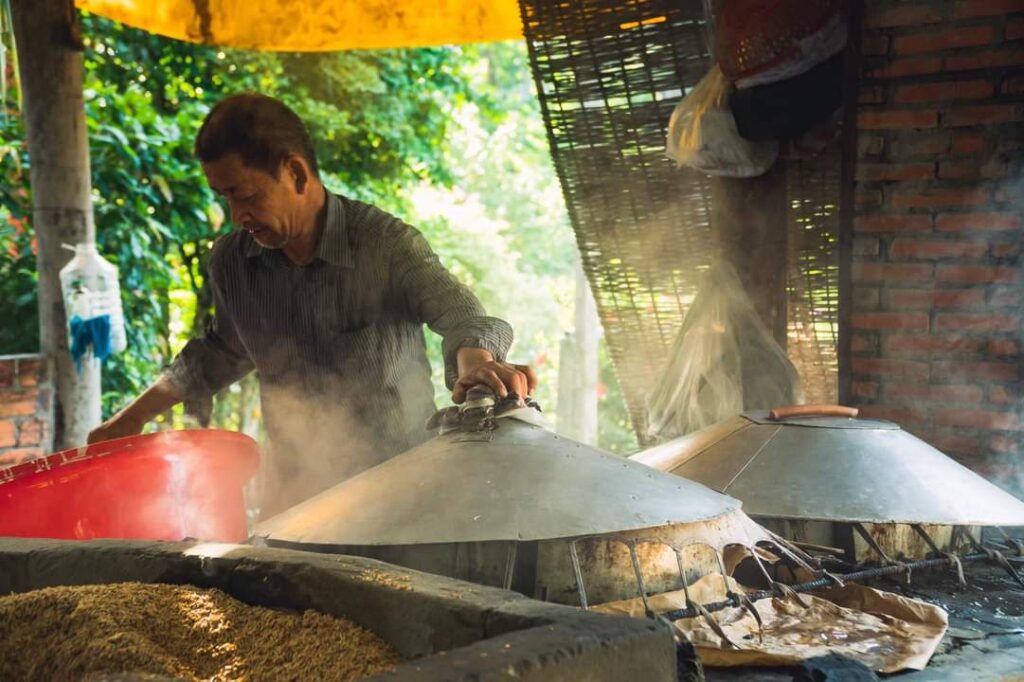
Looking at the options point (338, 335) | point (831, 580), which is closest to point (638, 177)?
point (338, 335)

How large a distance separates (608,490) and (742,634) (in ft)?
1.30

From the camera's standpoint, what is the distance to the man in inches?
112

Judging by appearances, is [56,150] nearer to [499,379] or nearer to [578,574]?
[499,379]

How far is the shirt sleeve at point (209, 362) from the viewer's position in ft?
10.7

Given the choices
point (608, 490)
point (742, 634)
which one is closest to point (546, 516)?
point (608, 490)

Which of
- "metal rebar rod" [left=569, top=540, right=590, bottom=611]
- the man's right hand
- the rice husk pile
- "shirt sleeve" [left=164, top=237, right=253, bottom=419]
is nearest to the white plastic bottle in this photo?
"shirt sleeve" [left=164, top=237, right=253, bottom=419]

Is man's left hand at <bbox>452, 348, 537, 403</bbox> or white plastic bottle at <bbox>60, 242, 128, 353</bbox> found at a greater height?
white plastic bottle at <bbox>60, 242, 128, 353</bbox>

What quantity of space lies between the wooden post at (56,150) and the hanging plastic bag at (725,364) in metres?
3.04

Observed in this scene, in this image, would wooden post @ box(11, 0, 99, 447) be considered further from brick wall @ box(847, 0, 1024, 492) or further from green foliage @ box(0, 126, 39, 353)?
Answer: brick wall @ box(847, 0, 1024, 492)

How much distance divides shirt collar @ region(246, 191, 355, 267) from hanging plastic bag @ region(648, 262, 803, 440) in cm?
163

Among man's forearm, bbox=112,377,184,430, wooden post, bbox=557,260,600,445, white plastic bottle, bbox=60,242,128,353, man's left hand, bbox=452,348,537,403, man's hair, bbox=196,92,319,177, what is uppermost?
man's hair, bbox=196,92,319,177

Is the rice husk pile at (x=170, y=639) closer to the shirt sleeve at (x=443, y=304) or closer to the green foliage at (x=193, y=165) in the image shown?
the shirt sleeve at (x=443, y=304)

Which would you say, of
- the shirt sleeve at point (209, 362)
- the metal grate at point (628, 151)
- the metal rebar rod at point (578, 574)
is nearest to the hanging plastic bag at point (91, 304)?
the shirt sleeve at point (209, 362)

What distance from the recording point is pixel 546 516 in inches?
76.8
